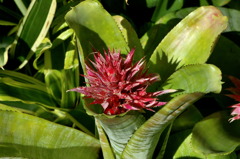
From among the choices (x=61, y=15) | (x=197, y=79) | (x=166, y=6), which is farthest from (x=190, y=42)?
(x=61, y=15)

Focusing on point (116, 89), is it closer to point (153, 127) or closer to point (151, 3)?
point (153, 127)

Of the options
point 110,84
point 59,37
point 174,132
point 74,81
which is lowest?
point 174,132

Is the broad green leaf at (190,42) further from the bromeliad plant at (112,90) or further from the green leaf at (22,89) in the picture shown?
the green leaf at (22,89)

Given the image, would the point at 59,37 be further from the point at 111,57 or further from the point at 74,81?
the point at 111,57

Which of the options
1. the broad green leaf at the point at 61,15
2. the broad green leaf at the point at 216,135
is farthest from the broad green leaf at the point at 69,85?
the broad green leaf at the point at 216,135

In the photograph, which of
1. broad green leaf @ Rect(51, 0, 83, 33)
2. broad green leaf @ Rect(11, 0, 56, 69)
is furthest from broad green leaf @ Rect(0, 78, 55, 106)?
broad green leaf @ Rect(51, 0, 83, 33)

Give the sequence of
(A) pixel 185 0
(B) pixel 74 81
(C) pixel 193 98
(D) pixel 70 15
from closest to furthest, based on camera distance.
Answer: (C) pixel 193 98
(D) pixel 70 15
(B) pixel 74 81
(A) pixel 185 0

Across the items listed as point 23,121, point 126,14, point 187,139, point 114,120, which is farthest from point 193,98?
point 126,14
